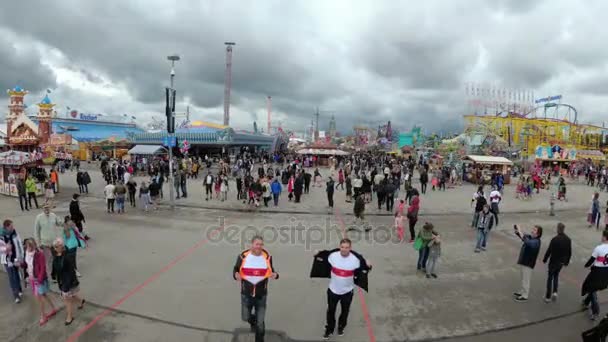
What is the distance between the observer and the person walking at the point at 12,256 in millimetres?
5586

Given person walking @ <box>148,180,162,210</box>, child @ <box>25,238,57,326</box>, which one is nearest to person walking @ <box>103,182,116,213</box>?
person walking @ <box>148,180,162,210</box>

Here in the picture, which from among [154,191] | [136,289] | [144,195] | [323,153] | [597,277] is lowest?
[136,289]

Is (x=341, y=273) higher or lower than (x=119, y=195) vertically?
lower

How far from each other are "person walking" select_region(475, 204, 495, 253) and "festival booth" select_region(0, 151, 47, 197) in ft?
63.0

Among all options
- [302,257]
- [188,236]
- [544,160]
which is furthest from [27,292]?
[544,160]

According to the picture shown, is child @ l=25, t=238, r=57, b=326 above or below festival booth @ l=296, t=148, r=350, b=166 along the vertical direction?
below

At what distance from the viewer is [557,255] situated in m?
5.88

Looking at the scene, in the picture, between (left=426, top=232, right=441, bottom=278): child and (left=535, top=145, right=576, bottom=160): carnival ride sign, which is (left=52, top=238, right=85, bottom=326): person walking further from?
(left=535, top=145, right=576, bottom=160): carnival ride sign

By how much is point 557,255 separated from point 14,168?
2306cm

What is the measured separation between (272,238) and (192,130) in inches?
1539

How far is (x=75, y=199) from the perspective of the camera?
8.98 meters

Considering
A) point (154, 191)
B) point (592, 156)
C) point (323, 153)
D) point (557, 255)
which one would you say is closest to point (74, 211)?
point (154, 191)

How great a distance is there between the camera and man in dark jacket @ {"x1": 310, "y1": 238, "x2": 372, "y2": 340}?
4.50 meters

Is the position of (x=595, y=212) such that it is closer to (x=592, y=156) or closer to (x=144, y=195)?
(x=144, y=195)
